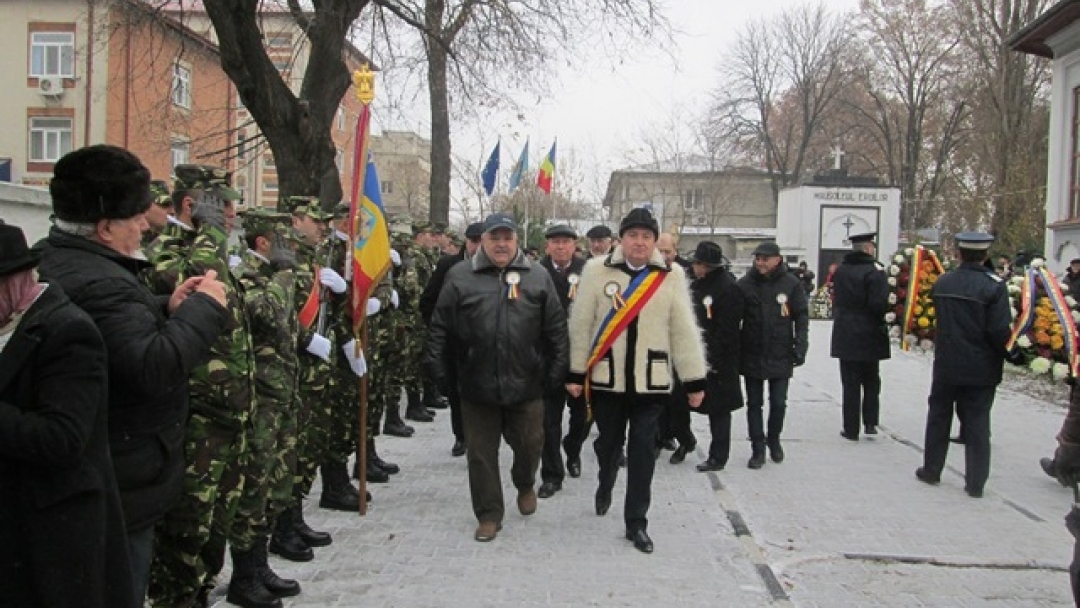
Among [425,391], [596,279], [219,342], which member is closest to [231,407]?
[219,342]

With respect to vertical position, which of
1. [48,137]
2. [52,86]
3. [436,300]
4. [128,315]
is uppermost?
[52,86]

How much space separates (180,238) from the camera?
384 cm

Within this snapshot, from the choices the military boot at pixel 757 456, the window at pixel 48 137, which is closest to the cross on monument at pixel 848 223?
the window at pixel 48 137

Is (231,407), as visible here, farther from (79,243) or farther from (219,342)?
(79,243)

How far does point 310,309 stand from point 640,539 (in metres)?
2.52

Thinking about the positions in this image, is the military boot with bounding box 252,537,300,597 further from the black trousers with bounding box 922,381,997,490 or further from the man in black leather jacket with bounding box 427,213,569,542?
the black trousers with bounding box 922,381,997,490

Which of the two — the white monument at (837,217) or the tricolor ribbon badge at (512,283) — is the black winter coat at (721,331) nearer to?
the tricolor ribbon badge at (512,283)

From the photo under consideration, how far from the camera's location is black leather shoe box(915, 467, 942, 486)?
7.72m

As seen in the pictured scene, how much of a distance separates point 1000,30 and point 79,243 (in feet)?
125

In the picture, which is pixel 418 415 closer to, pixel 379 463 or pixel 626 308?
pixel 379 463

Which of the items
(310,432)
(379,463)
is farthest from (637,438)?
(379,463)

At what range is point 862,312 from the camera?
9453mm

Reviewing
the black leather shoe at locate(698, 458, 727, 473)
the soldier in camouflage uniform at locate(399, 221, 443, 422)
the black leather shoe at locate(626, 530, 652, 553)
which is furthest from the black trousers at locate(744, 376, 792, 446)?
the soldier in camouflage uniform at locate(399, 221, 443, 422)

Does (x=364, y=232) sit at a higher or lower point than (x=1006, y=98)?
lower
